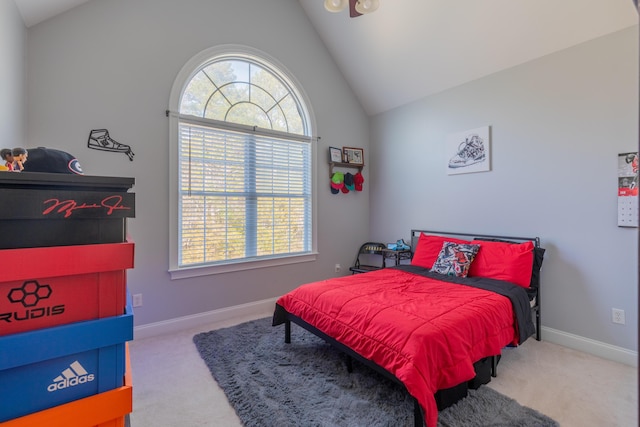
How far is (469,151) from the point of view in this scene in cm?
335

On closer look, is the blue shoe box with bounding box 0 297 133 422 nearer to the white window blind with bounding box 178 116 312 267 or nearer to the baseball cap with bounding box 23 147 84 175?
the baseball cap with bounding box 23 147 84 175

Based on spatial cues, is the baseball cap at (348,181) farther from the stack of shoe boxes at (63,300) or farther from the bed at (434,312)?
the stack of shoe boxes at (63,300)

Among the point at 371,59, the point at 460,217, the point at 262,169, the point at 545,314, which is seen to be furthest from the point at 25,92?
the point at 545,314

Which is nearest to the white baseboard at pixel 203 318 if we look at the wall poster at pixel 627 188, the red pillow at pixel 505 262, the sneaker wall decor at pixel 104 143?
the sneaker wall decor at pixel 104 143

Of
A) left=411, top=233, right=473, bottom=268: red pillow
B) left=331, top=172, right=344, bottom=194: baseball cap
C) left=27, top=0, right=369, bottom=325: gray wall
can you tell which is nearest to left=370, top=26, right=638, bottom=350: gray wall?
left=411, top=233, right=473, bottom=268: red pillow

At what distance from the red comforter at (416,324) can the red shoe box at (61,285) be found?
1.39 metres

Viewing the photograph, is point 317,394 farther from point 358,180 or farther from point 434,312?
point 358,180

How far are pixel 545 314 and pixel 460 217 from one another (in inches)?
47.5

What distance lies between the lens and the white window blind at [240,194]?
307 cm

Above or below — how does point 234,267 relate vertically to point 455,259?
below

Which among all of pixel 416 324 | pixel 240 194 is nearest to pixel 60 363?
pixel 416 324

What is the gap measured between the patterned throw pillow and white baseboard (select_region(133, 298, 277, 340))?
1934 mm

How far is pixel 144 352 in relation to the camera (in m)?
2.52

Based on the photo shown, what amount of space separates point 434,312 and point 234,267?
2172 mm
